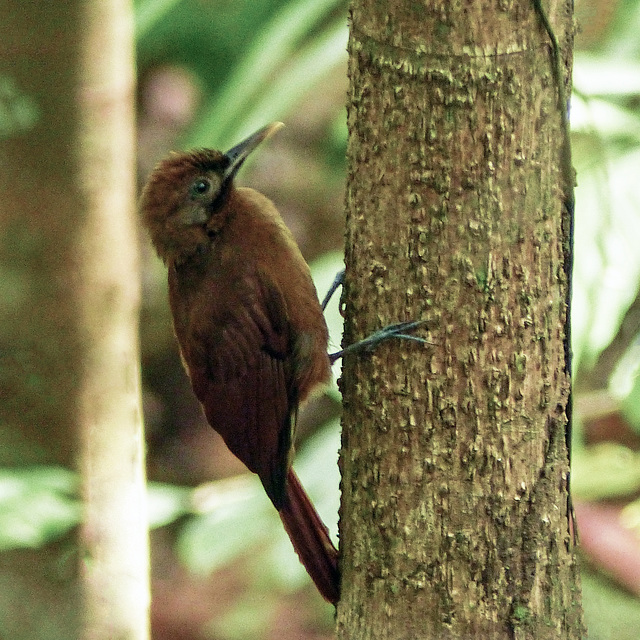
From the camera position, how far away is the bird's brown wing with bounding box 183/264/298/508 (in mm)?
2268

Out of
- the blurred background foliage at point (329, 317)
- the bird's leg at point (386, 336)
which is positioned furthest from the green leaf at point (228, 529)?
the bird's leg at point (386, 336)

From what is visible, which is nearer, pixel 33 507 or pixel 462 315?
pixel 462 315

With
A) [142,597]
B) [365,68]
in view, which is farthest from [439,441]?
[142,597]

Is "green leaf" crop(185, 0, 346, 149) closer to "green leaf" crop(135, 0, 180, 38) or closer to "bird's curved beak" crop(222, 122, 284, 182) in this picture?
"bird's curved beak" crop(222, 122, 284, 182)

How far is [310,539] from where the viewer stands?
2092 millimetres

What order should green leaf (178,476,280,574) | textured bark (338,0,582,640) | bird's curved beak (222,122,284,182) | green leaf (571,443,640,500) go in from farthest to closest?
green leaf (571,443,640,500) < green leaf (178,476,280,574) < bird's curved beak (222,122,284,182) < textured bark (338,0,582,640)

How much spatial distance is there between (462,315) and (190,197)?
35.5 inches

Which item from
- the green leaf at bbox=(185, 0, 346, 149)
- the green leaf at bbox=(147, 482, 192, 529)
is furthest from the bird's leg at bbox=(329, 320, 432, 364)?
the green leaf at bbox=(147, 482, 192, 529)

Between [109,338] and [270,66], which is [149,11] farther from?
[109,338]

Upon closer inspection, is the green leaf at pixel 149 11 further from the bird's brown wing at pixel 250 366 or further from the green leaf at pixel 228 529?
the green leaf at pixel 228 529

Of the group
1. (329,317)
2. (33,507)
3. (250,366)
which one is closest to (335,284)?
(329,317)

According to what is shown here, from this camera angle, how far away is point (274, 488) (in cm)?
218

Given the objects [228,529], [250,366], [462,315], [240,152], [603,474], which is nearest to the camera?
[462,315]

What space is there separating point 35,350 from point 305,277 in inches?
27.8
